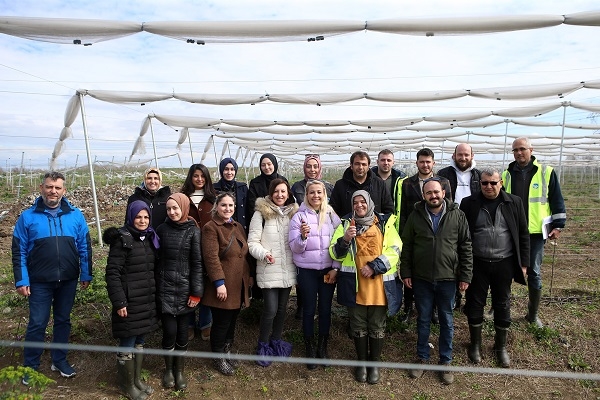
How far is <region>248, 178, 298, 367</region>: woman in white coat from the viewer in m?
3.51

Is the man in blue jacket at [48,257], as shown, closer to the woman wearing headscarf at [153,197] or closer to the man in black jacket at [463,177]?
the woman wearing headscarf at [153,197]

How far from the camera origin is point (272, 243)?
3559mm

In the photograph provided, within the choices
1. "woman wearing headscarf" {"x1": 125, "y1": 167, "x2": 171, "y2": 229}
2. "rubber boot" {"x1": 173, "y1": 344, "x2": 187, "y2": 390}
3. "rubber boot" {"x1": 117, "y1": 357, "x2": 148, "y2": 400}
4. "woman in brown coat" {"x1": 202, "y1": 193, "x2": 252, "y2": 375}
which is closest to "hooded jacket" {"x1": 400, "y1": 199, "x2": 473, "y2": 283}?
"woman in brown coat" {"x1": 202, "y1": 193, "x2": 252, "y2": 375}

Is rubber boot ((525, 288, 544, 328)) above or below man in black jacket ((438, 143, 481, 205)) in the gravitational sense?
below

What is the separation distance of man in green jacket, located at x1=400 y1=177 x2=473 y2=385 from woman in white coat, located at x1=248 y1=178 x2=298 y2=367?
1.08 m

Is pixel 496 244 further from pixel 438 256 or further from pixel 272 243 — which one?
pixel 272 243

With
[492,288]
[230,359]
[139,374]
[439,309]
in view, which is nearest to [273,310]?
[230,359]

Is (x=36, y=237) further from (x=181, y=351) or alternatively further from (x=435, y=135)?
(x=435, y=135)

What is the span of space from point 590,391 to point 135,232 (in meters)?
4.06

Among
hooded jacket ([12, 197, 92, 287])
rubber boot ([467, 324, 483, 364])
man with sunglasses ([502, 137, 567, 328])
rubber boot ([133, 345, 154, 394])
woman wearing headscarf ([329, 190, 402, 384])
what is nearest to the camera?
hooded jacket ([12, 197, 92, 287])

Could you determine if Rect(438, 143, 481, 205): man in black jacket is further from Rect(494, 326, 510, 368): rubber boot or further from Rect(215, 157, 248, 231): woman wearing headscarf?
Rect(215, 157, 248, 231): woman wearing headscarf

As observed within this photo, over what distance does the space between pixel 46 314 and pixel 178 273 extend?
1.16m

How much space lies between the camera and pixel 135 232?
10.0 ft

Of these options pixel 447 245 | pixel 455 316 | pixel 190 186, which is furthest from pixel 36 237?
pixel 455 316
